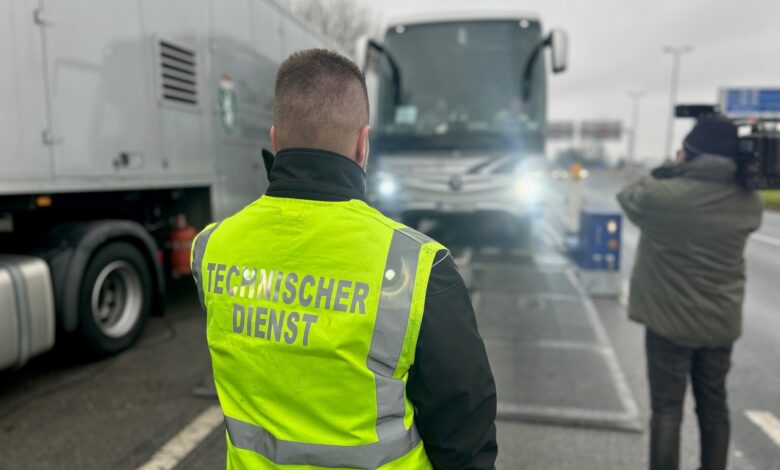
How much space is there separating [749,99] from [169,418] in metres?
29.6

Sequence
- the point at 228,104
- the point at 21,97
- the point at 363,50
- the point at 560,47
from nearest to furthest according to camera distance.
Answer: the point at 21,97 < the point at 228,104 < the point at 560,47 < the point at 363,50

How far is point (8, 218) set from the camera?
420cm

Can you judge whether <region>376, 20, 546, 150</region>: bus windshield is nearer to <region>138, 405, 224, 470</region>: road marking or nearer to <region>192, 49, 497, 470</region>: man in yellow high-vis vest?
<region>138, 405, 224, 470</region>: road marking

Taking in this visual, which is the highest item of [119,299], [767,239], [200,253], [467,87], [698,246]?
[467,87]

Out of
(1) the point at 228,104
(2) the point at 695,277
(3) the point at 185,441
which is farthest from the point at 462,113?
(3) the point at 185,441

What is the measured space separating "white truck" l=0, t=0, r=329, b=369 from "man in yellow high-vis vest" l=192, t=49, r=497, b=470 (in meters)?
3.05

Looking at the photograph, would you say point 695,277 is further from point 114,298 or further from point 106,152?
point 114,298

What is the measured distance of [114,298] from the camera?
5.04 meters

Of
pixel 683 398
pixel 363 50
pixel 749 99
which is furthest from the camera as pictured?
pixel 749 99

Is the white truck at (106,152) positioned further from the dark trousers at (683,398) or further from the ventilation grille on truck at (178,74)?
the dark trousers at (683,398)

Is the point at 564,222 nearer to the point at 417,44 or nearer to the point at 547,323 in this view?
the point at 417,44

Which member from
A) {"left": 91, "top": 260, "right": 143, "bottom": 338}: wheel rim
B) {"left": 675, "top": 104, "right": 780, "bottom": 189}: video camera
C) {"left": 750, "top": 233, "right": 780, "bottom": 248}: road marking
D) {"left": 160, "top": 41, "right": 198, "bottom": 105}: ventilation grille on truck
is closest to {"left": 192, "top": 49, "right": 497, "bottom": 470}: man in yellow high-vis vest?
{"left": 675, "top": 104, "right": 780, "bottom": 189}: video camera

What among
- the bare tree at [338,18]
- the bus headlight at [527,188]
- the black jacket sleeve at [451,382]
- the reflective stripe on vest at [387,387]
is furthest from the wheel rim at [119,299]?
the bare tree at [338,18]

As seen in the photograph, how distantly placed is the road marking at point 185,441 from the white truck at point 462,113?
5320 millimetres
